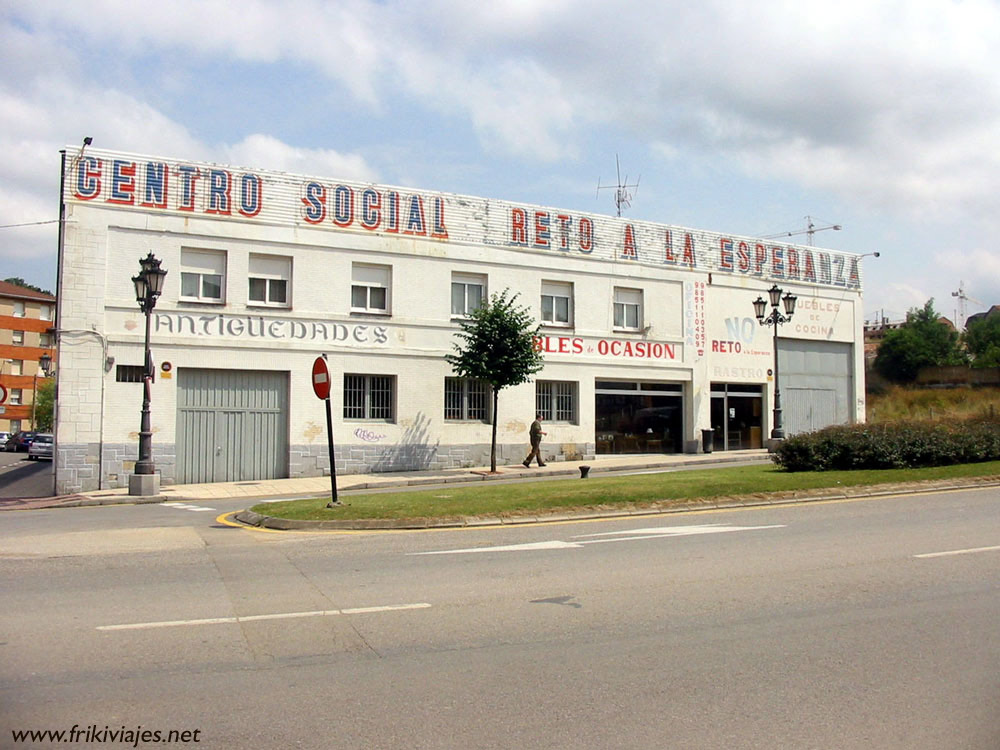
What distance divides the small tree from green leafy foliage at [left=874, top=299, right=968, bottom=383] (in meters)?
51.8

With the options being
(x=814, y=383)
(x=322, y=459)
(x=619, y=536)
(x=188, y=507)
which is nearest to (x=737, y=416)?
(x=814, y=383)

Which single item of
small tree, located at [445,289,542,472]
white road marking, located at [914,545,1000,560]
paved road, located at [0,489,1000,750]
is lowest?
paved road, located at [0,489,1000,750]

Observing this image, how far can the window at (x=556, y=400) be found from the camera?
30.2 metres

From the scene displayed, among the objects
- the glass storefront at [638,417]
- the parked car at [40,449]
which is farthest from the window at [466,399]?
the parked car at [40,449]

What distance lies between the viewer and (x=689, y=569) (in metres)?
9.77

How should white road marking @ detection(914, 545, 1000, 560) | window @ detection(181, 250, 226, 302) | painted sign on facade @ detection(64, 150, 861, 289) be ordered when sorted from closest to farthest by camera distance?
white road marking @ detection(914, 545, 1000, 560), painted sign on facade @ detection(64, 150, 861, 289), window @ detection(181, 250, 226, 302)

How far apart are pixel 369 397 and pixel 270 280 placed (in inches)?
177

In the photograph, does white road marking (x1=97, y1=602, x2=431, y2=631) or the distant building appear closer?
white road marking (x1=97, y1=602, x2=431, y2=631)

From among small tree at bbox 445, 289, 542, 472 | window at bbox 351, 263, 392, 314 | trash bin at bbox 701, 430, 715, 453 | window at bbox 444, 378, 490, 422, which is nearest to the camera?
small tree at bbox 445, 289, 542, 472

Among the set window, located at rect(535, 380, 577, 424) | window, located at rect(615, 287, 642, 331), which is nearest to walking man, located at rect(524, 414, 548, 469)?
window, located at rect(535, 380, 577, 424)

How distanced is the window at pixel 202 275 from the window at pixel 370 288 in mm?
3827

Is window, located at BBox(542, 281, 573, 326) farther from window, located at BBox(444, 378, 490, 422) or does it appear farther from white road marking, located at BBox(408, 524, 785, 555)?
white road marking, located at BBox(408, 524, 785, 555)

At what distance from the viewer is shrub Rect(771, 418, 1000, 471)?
66.8ft

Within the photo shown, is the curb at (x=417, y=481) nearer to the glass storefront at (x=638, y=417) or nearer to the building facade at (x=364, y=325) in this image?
the building facade at (x=364, y=325)
